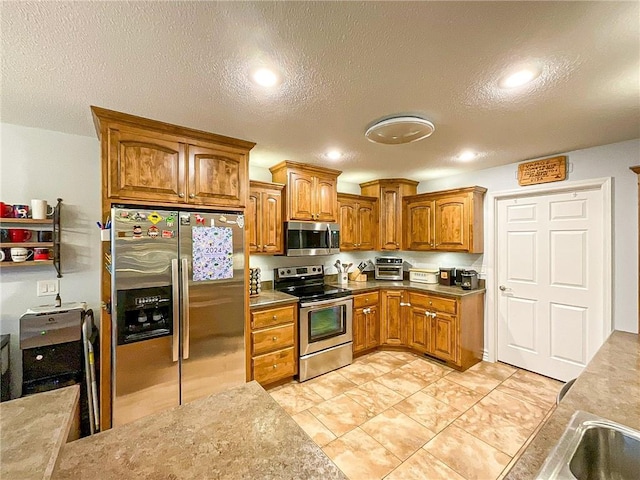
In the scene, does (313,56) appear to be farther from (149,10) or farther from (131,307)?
(131,307)

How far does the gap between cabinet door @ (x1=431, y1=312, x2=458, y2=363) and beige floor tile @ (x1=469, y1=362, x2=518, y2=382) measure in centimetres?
32

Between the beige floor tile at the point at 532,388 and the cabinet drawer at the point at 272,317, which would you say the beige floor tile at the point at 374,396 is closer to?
the cabinet drawer at the point at 272,317

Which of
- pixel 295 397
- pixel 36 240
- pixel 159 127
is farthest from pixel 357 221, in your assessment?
pixel 36 240

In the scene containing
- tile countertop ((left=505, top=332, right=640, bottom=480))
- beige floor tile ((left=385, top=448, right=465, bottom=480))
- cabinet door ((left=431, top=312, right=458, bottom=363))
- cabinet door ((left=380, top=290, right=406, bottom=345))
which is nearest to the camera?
tile countertop ((left=505, top=332, right=640, bottom=480))

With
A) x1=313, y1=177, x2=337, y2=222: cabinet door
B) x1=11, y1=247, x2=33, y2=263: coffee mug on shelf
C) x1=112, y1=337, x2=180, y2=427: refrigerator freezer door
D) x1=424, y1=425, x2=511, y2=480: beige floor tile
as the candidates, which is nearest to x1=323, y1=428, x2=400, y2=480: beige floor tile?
x1=424, y1=425, x2=511, y2=480: beige floor tile

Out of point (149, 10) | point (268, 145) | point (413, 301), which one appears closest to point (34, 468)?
point (149, 10)

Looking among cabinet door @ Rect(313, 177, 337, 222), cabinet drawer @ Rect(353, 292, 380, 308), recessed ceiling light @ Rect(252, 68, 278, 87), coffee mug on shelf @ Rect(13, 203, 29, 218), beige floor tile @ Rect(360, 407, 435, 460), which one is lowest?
beige floor tile @ Rect(360, 407, 435, 460)

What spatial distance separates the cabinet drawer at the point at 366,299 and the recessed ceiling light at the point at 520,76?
2658 millimetres

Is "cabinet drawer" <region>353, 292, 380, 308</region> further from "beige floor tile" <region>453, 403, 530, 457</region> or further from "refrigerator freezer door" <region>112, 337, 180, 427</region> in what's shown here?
"refrigerator freezer door" <region>112, 337, 180, 427</region>

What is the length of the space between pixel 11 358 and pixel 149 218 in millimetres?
1585

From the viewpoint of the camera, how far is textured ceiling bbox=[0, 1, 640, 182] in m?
1.17

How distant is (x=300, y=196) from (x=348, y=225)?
1004 mm

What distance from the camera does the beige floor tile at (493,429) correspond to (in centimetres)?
→ 210

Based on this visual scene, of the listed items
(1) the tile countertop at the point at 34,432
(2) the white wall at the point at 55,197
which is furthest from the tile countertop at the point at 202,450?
(2) the white wall at the point at 55,197
